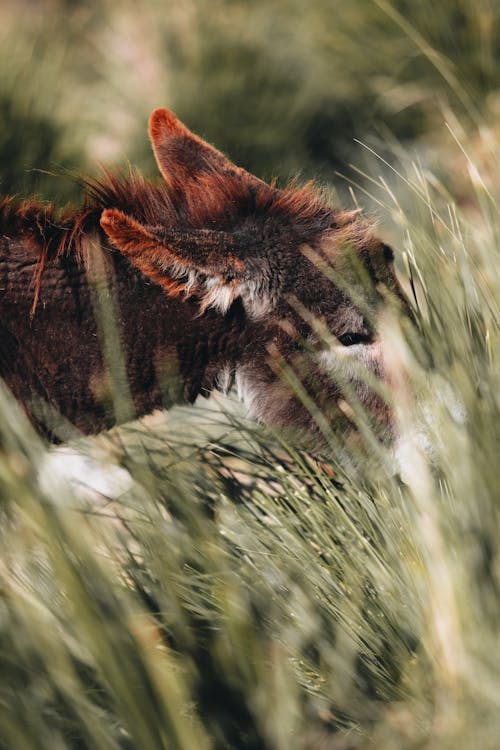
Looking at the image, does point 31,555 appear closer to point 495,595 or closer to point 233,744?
point 233,744

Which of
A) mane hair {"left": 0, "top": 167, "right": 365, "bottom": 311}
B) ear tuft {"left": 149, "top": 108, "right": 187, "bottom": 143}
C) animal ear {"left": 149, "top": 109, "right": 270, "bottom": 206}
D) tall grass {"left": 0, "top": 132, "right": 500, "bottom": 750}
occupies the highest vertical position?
ear tuft {"left": 149, "top": 108, "right": 187, "bottom": 143}

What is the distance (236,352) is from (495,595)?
1.42m

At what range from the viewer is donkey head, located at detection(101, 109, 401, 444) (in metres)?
2.32

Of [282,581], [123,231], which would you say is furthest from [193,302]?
[282,581]

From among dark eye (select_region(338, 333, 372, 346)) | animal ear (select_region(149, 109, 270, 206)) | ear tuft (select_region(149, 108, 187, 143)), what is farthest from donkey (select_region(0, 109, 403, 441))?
ear tuft (select_region(149, 108, 187, 143))

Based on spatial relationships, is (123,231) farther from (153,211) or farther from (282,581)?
(282,581)

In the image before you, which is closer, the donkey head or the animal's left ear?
the animal's left ear

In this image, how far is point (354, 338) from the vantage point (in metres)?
2.43

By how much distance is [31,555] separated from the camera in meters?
1.33

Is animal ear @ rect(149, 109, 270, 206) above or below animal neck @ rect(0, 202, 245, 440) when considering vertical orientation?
above

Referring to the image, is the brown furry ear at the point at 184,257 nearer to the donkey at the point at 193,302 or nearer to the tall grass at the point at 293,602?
the donkey at the point at 193,302

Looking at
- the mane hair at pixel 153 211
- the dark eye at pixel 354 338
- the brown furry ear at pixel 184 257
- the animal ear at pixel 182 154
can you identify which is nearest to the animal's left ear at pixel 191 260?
the brown furry ear at pixel 184 257

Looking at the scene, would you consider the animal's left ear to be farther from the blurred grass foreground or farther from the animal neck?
the blurred grass foreground

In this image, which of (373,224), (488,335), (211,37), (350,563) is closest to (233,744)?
(350,563)
